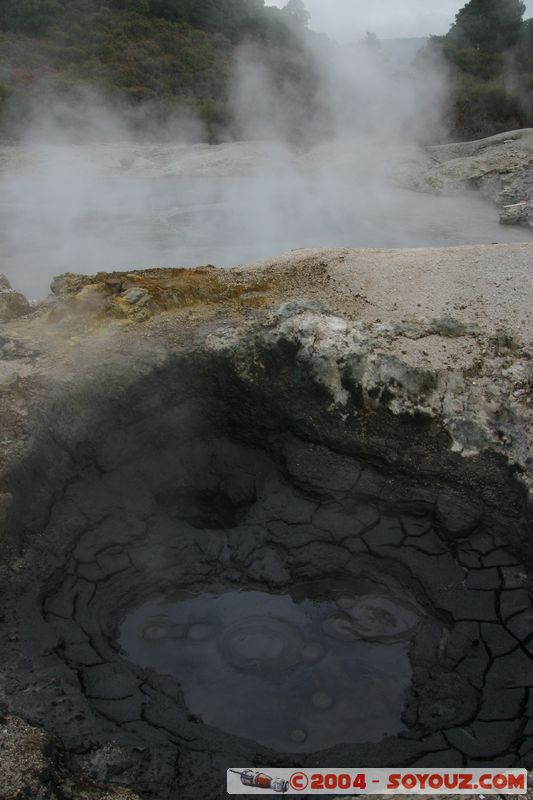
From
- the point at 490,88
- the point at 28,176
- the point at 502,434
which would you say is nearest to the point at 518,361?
the point at 502,434

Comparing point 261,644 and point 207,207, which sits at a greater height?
point 207,207

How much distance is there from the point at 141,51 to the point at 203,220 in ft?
29.7

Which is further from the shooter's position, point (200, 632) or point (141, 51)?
point (141, 51)

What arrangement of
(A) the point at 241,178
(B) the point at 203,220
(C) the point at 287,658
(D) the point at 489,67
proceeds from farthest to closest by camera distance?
1. (D) the point at 489,67
2. (A) the point at 241,178
3. (B) the point at 203,220
4. (C) the point at 287,658

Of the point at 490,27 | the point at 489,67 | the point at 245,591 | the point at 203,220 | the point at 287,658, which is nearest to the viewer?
the point at 287,658

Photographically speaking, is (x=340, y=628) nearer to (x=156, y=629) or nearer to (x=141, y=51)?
(x=156, y=629)

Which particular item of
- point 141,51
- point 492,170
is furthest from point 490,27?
point 492,170

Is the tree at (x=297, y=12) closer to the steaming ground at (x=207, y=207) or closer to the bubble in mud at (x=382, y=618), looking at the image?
the steaming ground at (x=207, y=207)

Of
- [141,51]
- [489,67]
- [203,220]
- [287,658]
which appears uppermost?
[141,51]

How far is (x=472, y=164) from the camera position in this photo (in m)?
6.78

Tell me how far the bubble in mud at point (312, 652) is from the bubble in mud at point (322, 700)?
0.13 meters

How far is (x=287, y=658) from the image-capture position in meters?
2.46

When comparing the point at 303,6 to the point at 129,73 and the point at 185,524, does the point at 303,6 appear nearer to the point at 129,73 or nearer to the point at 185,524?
the point at 129,73

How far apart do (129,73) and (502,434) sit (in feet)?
38.4
